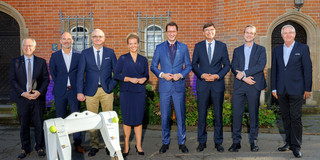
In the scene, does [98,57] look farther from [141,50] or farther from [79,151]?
[141,50]

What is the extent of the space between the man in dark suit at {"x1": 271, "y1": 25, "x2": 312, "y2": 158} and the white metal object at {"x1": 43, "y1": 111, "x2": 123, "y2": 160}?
3.17 metres

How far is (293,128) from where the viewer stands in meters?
4.68

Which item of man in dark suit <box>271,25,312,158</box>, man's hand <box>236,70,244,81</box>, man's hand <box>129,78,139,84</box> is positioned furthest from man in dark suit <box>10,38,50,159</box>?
man in dark suit <box>271,25,312,158</box>

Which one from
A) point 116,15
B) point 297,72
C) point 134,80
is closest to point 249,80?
point 297,72

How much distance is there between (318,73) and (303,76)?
4639 mm

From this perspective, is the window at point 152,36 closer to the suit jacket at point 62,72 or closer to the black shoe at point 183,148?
the suit jacket at point 62,72

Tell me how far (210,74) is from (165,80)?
0.77m

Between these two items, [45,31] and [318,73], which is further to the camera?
[45,31]

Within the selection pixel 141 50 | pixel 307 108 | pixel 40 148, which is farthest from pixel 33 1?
pixel 307 108

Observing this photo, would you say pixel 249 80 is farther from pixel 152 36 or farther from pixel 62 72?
pixel 152 36

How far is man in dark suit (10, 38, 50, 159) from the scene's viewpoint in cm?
470

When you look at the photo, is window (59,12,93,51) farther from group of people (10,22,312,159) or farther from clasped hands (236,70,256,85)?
clasped hands (236,70,256,85)

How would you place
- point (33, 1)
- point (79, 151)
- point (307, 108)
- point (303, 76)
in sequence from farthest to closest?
1. point (33, 1)
2. point (307, 108)
3. point (79, 151)
4. point (303, 76)

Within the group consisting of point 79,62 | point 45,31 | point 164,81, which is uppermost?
point 45,31
